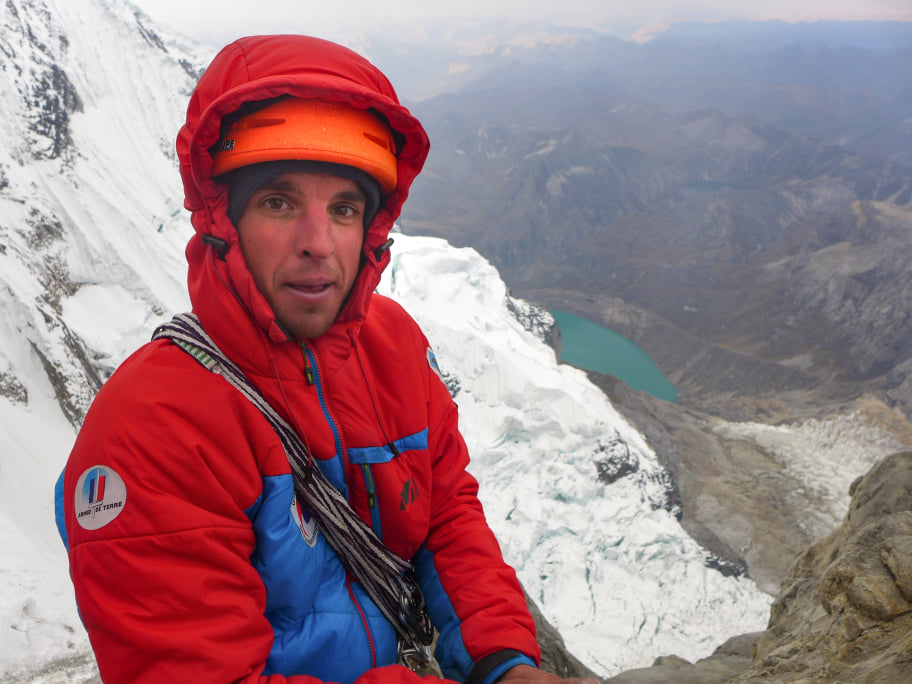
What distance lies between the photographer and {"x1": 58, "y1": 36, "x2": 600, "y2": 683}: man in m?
1.39

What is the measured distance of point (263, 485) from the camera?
1.70 m

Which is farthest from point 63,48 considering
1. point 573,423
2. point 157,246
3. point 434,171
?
→ point 434,171

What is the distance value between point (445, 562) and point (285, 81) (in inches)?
75.3

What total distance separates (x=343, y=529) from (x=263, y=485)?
41 cm

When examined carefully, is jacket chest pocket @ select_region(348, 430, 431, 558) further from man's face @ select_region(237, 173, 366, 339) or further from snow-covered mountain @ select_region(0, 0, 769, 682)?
snow-covered mountain @ select_region(0, 0, 769, 682)

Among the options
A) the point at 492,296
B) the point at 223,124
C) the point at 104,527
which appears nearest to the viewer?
the point at 104,527

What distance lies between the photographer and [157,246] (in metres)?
20.0

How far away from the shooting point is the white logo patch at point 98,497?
1381 millimetres

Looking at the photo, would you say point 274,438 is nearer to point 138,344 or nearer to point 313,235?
point 313,235

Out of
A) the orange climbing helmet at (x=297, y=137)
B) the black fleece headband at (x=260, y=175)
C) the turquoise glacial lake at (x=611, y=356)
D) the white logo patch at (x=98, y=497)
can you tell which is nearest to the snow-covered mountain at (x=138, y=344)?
the white logo patch at (x=98, y=497)

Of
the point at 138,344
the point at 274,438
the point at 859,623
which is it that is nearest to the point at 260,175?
the point at 274,438

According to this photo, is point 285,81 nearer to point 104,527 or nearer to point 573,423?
point 104,527

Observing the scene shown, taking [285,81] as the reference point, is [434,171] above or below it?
above

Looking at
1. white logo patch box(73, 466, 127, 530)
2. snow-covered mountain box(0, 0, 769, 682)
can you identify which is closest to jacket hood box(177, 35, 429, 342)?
white logo patch box(73, 466, 127, 530)
